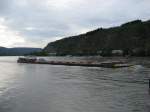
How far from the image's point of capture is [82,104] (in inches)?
1217

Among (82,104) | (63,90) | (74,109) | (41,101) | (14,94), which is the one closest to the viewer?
(74,109)

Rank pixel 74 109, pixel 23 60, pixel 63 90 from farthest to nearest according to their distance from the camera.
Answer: pixel 23 60
pixel 63 90
pixel 74 109

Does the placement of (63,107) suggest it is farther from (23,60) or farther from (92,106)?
(23,60)

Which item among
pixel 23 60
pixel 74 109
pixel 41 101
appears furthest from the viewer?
pixel 23 60

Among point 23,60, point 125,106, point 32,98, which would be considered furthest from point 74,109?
point 23,60

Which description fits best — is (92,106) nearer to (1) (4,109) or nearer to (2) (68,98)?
(2) (68,98)

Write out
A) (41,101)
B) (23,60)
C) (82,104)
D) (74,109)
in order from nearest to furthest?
1. (74,109)
2. (82,104)
3. (41,101)
4. (23,60)

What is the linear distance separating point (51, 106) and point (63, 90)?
1096cm

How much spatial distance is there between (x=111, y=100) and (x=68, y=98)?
17.1 ft

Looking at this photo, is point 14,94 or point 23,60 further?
point 23,60

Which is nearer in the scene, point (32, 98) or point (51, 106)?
point (51, 106)

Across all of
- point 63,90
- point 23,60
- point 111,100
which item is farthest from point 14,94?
point 23,60

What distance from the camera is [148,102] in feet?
102

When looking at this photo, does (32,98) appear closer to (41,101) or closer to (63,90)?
(41,101)
